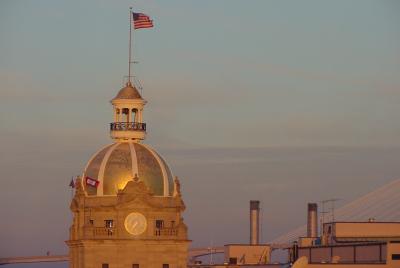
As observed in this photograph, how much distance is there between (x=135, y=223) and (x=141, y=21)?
1856 cm

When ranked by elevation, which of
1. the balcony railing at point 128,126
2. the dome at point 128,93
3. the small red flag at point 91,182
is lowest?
the small red flag at point 91,182

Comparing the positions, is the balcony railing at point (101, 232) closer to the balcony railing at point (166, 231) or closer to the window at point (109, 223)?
the window at point (109, 223)

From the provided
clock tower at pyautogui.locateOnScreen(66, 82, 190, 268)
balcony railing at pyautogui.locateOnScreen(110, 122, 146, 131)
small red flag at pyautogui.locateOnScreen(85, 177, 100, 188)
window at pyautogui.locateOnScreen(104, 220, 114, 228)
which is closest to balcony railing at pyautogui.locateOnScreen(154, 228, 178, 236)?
clock tower at pyautogui.locateOnScreen(66, 82, 190, 268)

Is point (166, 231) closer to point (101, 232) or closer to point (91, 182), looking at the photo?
point (101, 232)

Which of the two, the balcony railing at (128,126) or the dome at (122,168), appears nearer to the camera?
the dome at (122,168)

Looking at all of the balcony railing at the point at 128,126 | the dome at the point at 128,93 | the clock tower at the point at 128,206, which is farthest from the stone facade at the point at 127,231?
the dome at the point at 128,93

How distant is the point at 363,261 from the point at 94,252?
82.4ft

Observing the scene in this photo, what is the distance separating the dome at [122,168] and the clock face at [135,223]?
2.62 meters

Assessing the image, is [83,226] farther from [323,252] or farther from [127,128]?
[323,252]

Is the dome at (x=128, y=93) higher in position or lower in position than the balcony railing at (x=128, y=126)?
higher

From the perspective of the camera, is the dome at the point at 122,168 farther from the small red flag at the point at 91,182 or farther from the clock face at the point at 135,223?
the clock face at the point at 135,223

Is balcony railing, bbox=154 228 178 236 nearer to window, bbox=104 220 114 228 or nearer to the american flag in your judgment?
window, bbox=104 220 114 228

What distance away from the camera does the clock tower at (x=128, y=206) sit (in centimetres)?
17562

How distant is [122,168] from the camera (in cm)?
17562
